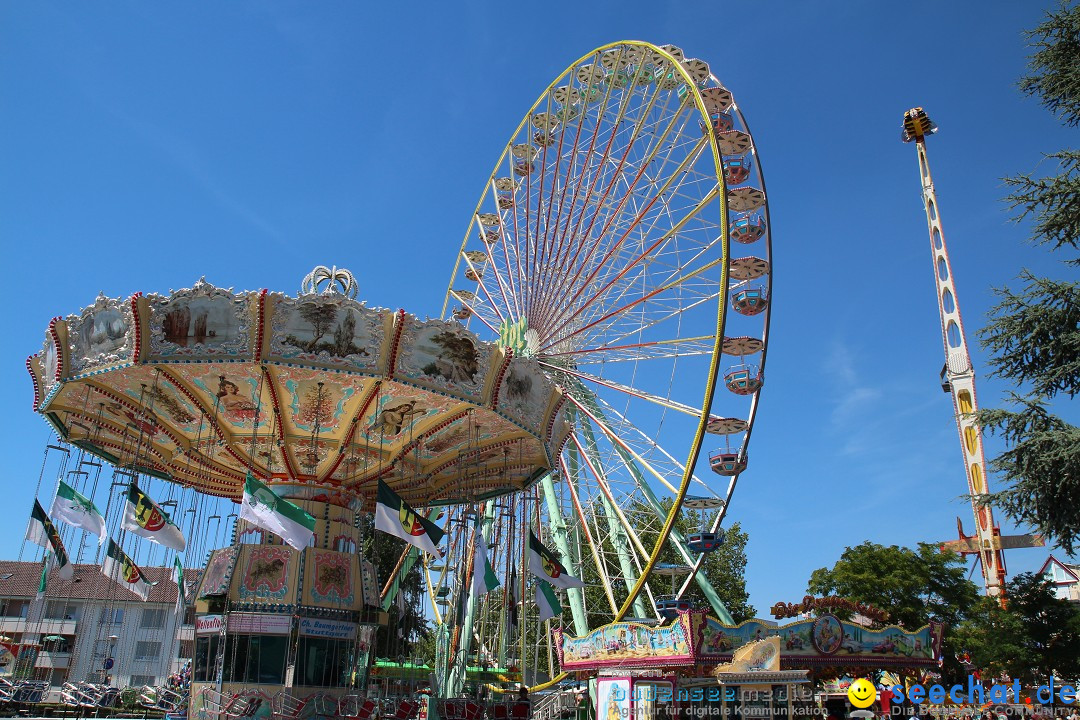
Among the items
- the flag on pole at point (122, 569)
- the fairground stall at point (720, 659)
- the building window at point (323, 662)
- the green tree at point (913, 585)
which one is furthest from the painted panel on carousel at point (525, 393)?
the green tree at point (913, 585)

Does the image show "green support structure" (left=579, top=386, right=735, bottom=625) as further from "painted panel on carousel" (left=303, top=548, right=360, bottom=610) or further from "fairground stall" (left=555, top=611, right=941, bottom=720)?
"painted panel on carousel" (left=303, top=548, right=360, bottom=610)

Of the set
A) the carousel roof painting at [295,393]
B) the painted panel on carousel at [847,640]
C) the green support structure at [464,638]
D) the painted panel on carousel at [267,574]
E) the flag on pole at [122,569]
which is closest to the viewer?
the carousel roof painting at [295,393]

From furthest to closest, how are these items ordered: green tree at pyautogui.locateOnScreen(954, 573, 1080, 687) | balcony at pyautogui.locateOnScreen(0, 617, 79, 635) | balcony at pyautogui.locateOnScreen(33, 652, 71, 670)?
balcony at pyautogui.locateOnScreen(0, 617, 79, 635) → balcony at pyautogui.locateOnScreen(33, 652, 71, 670) → green tree at pyautogui.locateOnScreen(954, 573, 1080, 687)

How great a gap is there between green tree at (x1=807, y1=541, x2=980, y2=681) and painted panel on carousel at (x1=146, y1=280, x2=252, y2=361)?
25.8 meters

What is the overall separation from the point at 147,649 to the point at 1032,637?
3889 cm

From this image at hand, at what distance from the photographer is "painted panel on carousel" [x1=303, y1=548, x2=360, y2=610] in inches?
618

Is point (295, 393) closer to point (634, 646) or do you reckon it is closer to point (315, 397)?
point (315, 397)

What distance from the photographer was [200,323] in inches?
513

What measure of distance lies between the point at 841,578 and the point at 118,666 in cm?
3439

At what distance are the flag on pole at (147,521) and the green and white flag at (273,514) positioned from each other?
2.44 meters

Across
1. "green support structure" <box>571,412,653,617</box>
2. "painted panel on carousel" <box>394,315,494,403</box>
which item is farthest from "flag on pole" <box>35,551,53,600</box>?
"green support structure" <box>571,412,653,617</box>

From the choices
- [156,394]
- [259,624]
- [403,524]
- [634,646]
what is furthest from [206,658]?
[634,646]

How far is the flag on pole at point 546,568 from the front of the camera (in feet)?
56.7

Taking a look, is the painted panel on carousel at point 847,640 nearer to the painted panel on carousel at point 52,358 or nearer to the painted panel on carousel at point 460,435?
the painted panel on carousel at point 460,435
